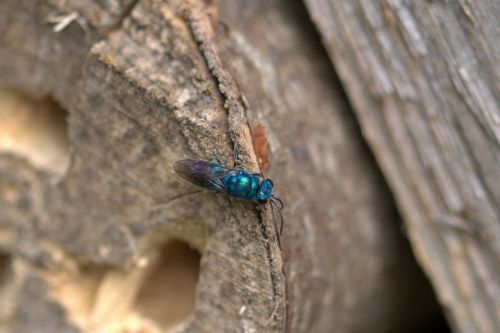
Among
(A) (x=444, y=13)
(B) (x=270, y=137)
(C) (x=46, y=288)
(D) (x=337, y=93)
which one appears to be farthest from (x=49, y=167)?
(A) (x=444, y=13)

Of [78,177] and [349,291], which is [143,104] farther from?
[349,291]

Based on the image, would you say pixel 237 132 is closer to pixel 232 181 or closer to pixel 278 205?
pixel 232 181

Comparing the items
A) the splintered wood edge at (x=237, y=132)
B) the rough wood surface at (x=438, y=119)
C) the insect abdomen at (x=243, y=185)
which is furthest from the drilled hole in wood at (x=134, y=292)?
the rough wood surface at (x=438, y=119)

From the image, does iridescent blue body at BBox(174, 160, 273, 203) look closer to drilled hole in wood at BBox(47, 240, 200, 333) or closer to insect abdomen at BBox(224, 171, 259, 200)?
insect abdomen at BBox(224, 171, 259, 200)

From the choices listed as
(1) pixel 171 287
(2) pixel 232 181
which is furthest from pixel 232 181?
(1) pixel 171 287

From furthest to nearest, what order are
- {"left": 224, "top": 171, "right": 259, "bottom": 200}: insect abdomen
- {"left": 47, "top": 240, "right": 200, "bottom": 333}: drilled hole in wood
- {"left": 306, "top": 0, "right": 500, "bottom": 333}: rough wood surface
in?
1. {"left": 47, "top": 240, "right": 200, "bottom": 333}: drilled hole in wood
2. {"left": 306, "top": 0, "right": 500, "bottom": 333}: rough wood surface
3. {"left": 224, "top": 171, "right": 259, "bottom": 200}: insect abdomen

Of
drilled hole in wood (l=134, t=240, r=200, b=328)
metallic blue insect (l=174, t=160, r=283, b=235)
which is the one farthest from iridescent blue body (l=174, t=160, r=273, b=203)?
drilled hole in wood (l=134, t=240, r=200, b=328)
